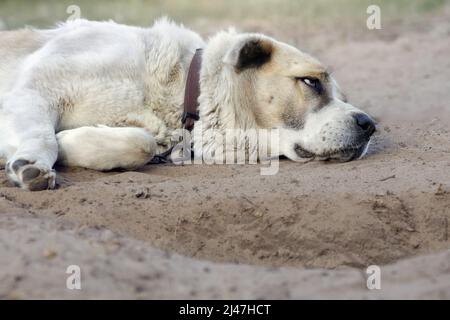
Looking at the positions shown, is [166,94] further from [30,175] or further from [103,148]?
[30,175]

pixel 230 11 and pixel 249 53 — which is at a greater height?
pixel 249 53

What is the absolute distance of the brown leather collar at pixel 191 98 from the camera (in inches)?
191

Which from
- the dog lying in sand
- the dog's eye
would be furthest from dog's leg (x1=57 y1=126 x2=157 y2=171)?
the dog's eye

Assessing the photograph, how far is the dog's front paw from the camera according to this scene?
3.84 metres

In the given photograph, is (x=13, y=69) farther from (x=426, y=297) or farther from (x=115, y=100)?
(x=426, y=297)

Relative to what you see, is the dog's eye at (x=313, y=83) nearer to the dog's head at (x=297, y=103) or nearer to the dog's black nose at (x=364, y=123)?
the dog's head at (x=297, y=103)

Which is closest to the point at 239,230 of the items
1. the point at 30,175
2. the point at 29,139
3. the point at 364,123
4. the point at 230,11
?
the point at 30,175

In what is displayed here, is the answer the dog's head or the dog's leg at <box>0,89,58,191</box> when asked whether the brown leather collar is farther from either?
the dog's leg at <box>0,89,58,191</box>

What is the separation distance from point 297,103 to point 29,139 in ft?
5.50

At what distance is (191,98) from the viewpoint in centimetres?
487

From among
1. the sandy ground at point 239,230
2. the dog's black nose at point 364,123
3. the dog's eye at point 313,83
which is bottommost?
the sandy ground at point 239,230

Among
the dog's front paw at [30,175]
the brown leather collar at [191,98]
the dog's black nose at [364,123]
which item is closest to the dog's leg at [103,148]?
the brown leather collar at [191,98]

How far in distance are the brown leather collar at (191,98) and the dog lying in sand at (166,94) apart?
0.03m

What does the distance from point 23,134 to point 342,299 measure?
7.71ft
